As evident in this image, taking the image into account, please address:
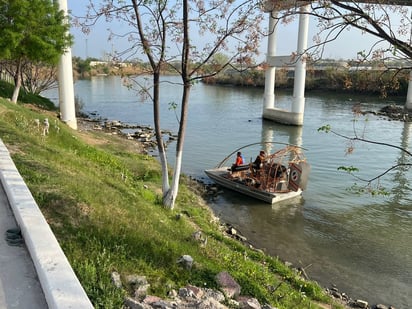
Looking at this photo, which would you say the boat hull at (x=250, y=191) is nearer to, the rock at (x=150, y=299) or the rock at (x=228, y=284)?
the rock at (x=228, y=284)

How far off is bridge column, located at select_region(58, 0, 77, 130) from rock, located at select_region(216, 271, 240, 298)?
18.6 m

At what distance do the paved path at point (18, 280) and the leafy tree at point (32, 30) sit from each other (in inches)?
641

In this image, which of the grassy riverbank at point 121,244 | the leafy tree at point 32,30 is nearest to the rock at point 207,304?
the grassy riverbank at point 121,244

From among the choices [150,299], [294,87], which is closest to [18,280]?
[150,299]

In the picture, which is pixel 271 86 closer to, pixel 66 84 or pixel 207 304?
pixel 66 84

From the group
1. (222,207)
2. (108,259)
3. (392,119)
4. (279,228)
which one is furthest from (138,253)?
(392,119)

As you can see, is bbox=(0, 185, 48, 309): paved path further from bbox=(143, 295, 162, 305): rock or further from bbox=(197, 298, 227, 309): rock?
bbox=(197, 298, 227, 309): rock

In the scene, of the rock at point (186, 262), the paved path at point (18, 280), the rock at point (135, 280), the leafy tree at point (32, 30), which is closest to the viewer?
the paved path at point (18, 280)

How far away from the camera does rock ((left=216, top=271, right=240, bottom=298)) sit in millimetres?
5464

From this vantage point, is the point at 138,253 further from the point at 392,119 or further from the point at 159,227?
the point at 392,119

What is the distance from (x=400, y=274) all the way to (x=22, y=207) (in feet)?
31.8

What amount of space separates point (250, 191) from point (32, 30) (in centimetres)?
1290

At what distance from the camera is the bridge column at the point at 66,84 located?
70.1 ft

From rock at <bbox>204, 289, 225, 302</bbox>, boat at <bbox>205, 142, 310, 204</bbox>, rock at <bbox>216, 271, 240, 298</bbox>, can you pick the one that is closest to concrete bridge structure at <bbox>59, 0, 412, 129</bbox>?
boat at <bbox>205, 142, 310, 204</bbox>
